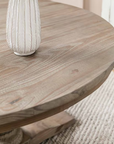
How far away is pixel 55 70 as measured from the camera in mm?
659

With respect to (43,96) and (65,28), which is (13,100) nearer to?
(43,96)

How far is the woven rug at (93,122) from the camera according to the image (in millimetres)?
1101

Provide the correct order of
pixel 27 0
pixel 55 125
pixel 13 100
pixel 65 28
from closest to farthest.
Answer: pixel 13 100
pixel 27 0
pixel 65 28
pixel 55 125

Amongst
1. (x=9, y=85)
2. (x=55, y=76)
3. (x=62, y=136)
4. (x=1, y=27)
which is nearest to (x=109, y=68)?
(x=55, y=76)

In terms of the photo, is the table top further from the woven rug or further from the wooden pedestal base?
the woven rug

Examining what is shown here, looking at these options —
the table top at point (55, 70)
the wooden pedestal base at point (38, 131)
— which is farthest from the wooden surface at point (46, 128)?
the table top at point (55, 70)

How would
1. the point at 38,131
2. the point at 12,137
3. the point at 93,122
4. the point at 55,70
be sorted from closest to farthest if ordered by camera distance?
the point at 55,70, the point at 12,137, the point at 38,131, the point at 93,122

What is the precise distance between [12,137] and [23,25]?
18.0 inches

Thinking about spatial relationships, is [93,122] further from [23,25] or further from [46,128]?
[23,25]

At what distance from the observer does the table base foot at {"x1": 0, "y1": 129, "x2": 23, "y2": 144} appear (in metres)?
0.92

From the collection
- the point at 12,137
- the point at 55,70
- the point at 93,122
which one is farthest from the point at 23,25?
the point at 93,122

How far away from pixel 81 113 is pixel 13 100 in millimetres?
744

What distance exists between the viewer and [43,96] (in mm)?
557

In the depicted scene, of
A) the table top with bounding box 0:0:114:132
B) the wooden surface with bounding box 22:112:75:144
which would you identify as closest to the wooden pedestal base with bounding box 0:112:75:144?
the wooden surface with bounding box 22:112:75:144
